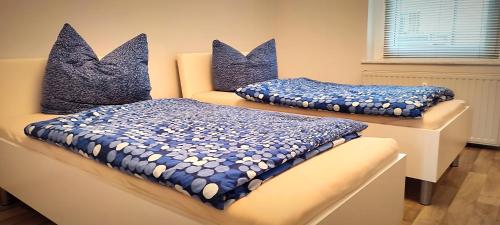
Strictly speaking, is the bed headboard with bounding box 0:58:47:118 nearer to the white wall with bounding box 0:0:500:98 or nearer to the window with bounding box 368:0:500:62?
the white wall with bounding box 0:0:500:98

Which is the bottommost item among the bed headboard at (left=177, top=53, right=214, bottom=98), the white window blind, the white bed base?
the white bed base

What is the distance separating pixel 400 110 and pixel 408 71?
1374mm

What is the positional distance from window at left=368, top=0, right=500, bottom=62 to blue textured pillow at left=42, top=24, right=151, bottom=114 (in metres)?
2.24

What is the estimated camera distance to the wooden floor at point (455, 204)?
5.81 feet

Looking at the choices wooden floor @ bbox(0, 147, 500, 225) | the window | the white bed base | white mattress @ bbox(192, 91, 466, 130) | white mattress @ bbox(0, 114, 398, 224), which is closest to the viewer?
white mattress @ bbox(0, 114, 398, 224)

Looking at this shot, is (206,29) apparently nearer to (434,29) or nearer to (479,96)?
(434,29)

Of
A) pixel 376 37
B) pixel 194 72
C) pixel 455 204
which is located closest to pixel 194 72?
pixel 194 72

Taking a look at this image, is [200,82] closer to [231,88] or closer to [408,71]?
[231,88]

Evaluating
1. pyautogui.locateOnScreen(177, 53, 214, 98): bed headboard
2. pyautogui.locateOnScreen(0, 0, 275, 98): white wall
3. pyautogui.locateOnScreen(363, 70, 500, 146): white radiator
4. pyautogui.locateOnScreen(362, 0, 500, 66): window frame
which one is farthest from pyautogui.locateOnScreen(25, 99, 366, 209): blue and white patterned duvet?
pyautogui.locateOnScreen(362, 0, 500, 66): window frame

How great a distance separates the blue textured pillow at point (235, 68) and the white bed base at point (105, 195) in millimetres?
1506

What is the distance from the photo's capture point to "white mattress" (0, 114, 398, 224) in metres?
0.91

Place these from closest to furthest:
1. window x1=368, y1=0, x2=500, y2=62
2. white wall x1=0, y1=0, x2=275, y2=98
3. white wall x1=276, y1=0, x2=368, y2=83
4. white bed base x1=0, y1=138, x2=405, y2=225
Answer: white bed base x1=0, y1=138, x2=405, y2=225
white wall x1=0, y1=0, x2=275, y2=98
window x1=368, y1=0, x2=500, y2=62
white wall x1=276, y1=0, x2=368, y2=83

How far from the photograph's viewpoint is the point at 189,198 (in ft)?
3.31

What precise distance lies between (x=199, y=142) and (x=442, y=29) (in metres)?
2.63
